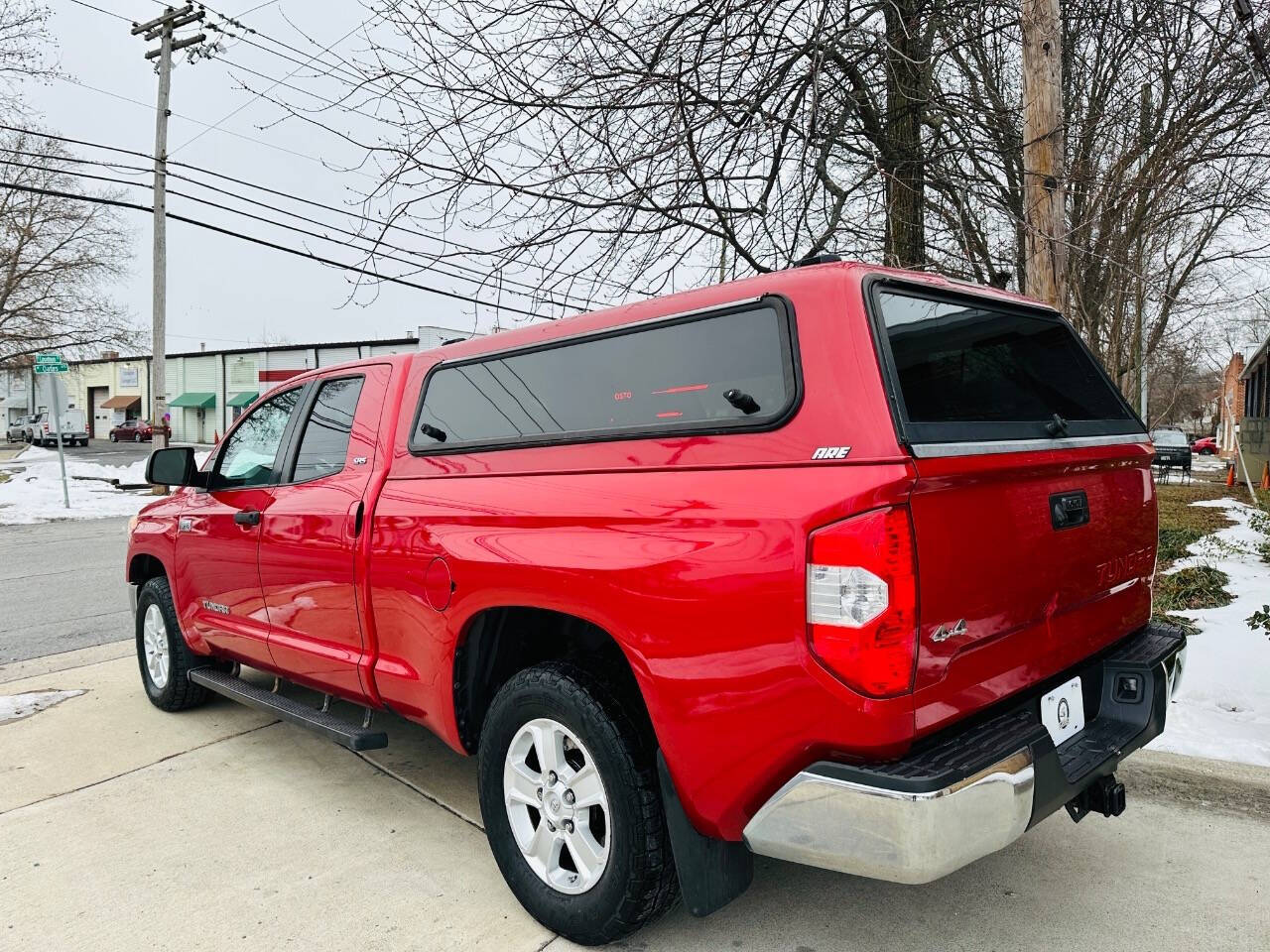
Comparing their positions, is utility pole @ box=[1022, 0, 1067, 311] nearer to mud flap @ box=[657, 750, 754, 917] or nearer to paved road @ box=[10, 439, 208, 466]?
mud flap @ box=[657, 750, 754, 917]

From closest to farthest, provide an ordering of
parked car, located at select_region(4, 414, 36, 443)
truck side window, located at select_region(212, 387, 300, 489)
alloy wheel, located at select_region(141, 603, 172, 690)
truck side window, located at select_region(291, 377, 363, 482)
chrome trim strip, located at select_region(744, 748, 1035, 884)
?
chrome trim strip, located at select_region(744, 748, 1035, 884) → truck side window, located at select_region(291, 377, 363, 482) → truck side window, located at select_region(212, 387, 300, 489) → alloy wheel, located at select_region(141, 603, 172, 690) → parked car, located at select_region(4, 414, 36, 443)

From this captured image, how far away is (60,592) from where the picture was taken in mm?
8656

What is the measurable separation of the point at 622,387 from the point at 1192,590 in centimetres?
584

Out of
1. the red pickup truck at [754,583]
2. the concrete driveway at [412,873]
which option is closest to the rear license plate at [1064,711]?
the red pickup truck at [754,583]

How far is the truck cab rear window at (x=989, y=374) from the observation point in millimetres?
2307

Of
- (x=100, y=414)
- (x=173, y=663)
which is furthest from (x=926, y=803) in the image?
(x=100, y=414)

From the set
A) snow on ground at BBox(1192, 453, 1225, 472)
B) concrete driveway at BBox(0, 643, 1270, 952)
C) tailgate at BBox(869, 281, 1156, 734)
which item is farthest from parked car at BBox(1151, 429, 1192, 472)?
tailgate at BBox(869, 281, 1156, 734)

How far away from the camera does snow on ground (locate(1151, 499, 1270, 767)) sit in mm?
3930

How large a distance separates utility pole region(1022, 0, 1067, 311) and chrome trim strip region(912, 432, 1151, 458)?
2.50m

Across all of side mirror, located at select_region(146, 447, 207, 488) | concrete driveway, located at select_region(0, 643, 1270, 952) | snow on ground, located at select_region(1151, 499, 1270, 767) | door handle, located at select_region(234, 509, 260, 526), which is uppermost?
side mirror, located at select_region(146, 447, 207, 488)

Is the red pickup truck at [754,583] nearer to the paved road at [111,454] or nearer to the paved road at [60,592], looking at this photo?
the paved road at [60,592]

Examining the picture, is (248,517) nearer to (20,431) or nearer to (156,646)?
(156,646)

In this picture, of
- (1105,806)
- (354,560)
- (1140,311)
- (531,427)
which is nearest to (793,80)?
(531,427)

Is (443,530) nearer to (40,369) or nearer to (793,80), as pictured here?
(793,80)
